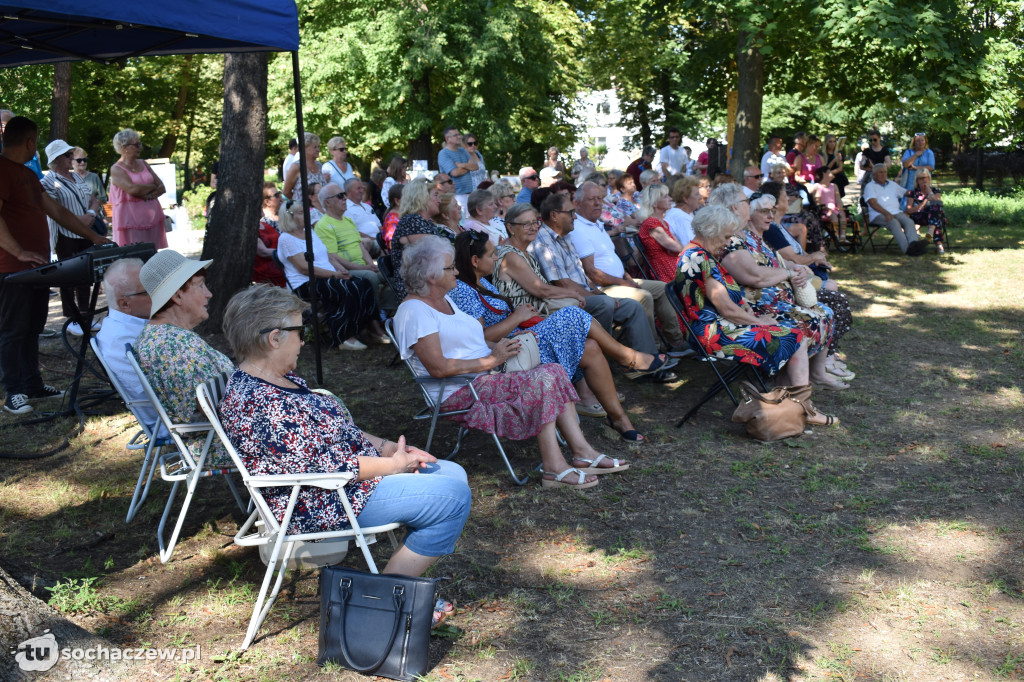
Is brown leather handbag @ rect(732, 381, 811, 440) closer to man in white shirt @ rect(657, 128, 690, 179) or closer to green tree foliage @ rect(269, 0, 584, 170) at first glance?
man in white shirt @ rect(657, 128, 690, 179)

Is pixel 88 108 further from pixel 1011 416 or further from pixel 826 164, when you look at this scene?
pixel 1011 416

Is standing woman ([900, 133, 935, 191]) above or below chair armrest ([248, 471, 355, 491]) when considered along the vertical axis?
above

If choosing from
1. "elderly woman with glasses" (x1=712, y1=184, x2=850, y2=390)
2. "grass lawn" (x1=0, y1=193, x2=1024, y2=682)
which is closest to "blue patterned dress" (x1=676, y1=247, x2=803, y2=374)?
"elderly woman with glasses" (x1=712, y1=184, x2=850, y2=390)

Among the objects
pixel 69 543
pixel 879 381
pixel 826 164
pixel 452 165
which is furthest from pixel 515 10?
pixel 69 543

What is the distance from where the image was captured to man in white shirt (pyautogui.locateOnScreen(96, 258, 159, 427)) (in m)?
4.13

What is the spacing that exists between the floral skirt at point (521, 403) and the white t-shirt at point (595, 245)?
2.52 m

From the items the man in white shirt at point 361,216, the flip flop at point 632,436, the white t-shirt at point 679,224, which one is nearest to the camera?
the flip flop at point 632,436

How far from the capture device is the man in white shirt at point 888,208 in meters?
13.2

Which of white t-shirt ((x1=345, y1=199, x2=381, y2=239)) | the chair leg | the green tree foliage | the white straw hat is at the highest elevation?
the green tree foliage

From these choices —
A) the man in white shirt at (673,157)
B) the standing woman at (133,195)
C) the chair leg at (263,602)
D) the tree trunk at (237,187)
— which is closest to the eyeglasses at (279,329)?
the chair leg at (263,602)

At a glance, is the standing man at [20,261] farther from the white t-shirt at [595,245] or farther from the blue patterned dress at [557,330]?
the white t-shirt at [595,245]

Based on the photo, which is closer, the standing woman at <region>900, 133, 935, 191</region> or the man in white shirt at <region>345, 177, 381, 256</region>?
the man in white shirt at <region>345, 177, 381, 256</region>

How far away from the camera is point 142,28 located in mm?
5602

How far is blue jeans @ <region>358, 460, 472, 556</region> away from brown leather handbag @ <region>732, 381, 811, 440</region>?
267 cm
